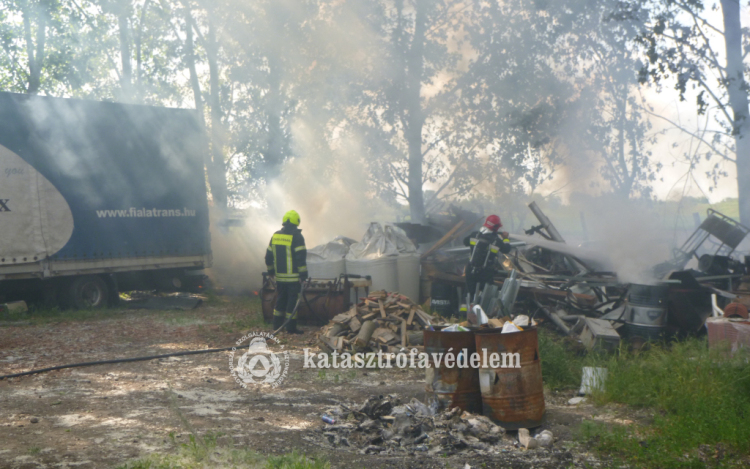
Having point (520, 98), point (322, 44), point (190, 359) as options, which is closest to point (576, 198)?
point (520, 98)

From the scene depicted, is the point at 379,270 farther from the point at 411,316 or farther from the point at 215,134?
the point at 215,134

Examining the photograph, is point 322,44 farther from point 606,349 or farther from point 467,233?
point 606,349

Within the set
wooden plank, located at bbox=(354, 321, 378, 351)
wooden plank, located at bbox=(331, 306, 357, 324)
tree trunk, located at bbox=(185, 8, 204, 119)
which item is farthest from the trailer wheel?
tree trunk, located at bbox=(185, 8, 204, 119)

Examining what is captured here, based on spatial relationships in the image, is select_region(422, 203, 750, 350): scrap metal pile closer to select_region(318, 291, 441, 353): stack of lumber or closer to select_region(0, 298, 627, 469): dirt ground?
select_region(318, 291, 441, 353): stack of lumber

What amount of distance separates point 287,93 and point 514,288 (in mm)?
13269

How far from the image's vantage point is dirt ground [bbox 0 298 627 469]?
3.51m

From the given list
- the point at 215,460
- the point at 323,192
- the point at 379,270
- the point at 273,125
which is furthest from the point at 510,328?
the point at 323,192

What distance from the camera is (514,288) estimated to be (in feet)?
24.0

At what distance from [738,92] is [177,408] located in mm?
12033

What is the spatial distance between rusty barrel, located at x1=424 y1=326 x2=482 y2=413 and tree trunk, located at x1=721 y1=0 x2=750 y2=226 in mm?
9797

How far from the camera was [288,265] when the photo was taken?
8125 mm

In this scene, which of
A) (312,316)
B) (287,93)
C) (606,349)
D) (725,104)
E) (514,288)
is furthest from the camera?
(287,93)

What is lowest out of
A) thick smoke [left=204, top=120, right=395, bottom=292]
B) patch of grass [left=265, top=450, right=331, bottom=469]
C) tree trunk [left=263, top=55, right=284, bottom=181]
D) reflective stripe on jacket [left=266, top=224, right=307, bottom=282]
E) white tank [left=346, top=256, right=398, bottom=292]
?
patch of grass [left=265, top=450, right=331, bottom=469]

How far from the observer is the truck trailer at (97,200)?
9406 mm
